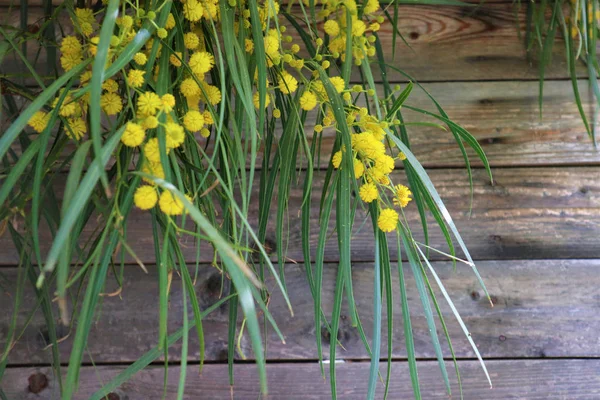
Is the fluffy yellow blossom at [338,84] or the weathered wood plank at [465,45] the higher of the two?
the weathered wood plank at [465,45]

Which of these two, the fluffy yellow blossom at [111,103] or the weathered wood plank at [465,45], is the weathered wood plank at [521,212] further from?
the fluffy yellow blossom at [111,103]

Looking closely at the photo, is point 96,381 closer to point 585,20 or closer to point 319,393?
point 319,393

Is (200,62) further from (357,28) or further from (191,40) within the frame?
(357,28)

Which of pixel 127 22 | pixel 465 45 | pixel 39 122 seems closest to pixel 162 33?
pixel 127 22

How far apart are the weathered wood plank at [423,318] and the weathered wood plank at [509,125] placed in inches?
6.4

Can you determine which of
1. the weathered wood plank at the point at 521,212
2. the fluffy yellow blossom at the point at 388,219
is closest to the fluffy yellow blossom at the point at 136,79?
the fluffy yellow blossom at the point at 388,219

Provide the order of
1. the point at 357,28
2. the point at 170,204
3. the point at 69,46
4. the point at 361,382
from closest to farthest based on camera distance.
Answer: the point at 170,204, the point at 69,46, the point at 357,28, the point at 361,382

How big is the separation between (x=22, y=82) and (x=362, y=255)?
1.87 feet

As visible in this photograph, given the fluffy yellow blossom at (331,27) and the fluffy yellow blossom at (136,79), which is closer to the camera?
the fluffy yellow blossom at (136,79)

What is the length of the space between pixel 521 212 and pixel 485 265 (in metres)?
0.10

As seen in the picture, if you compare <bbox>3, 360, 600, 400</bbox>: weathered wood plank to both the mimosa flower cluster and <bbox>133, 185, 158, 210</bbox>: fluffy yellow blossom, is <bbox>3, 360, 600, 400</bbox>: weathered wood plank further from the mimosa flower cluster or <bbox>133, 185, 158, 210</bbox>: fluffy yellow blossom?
<bbox>133, 185, 158, 210</bbox>: fluffy yellow blossom

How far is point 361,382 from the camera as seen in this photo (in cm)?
88

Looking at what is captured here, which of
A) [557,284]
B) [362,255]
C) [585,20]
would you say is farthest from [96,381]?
[585,20]

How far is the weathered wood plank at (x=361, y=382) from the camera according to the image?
0.88 m
